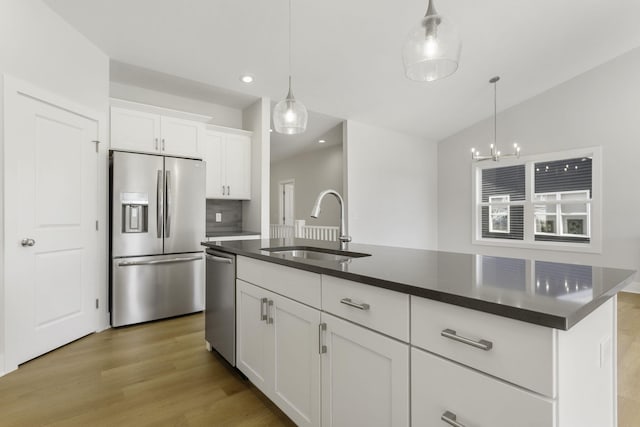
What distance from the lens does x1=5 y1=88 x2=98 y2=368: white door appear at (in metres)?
2.39

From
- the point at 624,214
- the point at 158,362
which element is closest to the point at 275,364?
the point at 158,362

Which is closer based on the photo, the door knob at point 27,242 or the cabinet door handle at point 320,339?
the cabinet door handle at point 320,339

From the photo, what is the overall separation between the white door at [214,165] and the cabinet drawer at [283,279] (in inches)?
93.9

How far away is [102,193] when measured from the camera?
3.23 meters

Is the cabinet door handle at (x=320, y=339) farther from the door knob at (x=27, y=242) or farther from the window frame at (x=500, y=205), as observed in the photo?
the window frame at (x=500, y=205)

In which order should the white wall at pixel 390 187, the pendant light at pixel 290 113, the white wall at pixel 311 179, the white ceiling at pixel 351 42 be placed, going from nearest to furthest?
the pendant light at pixel 290 113 → the white ceiling at pixel 351 42 → the white wall at pixel 390 187 → the white wall at pixel 311 179

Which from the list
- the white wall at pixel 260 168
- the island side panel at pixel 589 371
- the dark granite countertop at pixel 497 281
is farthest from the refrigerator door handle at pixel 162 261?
the island side panel at pixel 589 371

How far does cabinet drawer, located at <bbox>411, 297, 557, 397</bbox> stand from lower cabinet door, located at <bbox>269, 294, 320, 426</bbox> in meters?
0.58

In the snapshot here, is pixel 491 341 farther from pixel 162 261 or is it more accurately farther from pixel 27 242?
pixel 162 261

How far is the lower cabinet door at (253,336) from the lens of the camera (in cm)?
185

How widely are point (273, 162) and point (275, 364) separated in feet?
24.3

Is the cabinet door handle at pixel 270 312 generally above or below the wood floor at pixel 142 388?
above

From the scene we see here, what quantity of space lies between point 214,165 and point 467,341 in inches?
157

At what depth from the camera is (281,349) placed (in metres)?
1.72
